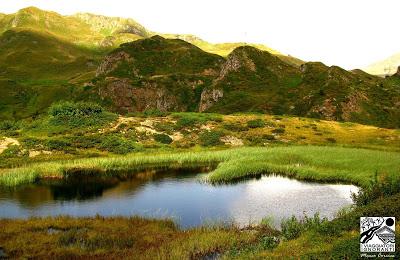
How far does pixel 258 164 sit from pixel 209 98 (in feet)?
300

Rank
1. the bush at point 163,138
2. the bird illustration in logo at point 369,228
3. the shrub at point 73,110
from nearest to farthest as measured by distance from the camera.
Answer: the bird illustration in logo at point 369,228 → the bush at point 163,138 → the shrub at point 73,110

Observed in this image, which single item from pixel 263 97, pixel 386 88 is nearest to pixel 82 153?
pixel 263 97

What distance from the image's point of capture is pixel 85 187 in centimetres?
4812

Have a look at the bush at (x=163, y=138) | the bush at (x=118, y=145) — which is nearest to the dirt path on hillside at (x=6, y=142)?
the bush at (x=118, y=145)

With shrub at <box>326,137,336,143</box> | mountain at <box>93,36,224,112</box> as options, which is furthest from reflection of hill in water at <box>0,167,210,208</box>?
mountain at <box>93,36,224,112</box>

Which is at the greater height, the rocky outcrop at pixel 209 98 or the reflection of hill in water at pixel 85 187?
the rocky outcrop at pixel 209 98

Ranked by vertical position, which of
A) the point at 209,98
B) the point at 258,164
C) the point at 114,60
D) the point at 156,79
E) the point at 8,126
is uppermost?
the point at 114,60

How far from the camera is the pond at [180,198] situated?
35550mm

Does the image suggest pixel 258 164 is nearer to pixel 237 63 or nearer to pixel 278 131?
pixel 278 131

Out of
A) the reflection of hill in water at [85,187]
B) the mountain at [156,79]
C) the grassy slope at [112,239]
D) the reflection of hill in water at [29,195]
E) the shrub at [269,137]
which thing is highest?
the mountain at [156,79]

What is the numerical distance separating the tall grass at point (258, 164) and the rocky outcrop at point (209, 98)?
76752 mm

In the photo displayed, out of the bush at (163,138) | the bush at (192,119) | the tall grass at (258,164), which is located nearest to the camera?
the tall grass at (258,164)

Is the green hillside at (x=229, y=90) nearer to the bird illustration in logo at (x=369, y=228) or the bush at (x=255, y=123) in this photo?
the bush at (x=255, y=123)

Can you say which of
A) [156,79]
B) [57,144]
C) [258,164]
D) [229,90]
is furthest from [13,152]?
[156,79]
